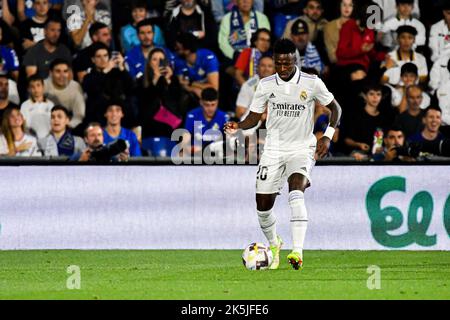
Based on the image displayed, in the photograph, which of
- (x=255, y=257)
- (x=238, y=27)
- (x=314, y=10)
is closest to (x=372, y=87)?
(x=314, y=10)

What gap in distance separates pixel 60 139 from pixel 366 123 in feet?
14.0

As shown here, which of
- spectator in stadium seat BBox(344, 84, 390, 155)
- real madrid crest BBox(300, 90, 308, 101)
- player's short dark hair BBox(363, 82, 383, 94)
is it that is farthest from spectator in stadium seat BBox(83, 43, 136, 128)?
real madrid crest BBox(300, 90, 308, 101)

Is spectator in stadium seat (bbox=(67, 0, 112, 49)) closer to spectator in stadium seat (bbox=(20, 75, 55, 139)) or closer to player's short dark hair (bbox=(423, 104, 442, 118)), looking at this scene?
spectator in stadium seat (bbox=(20, 75, 55, 139))

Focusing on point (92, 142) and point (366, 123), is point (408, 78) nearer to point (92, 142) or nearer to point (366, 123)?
point (366, 123)

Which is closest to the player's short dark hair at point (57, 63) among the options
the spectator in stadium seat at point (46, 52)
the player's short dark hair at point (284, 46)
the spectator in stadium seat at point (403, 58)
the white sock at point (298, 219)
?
the spectator in stadium seat at point (46, 52)

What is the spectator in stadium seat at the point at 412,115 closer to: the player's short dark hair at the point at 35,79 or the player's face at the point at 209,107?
the player's face at the point at 209,107

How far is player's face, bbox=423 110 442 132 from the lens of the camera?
669 inches

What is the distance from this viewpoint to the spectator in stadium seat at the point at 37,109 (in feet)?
56.5

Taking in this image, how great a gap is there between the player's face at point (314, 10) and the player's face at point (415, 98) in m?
1.90

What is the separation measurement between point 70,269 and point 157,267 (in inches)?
37.2

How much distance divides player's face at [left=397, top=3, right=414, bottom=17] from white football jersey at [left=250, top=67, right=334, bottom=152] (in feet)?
19.0

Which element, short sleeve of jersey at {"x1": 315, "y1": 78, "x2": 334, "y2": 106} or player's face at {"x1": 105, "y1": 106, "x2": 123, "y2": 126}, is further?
player's face at {"x1": 105, "y1": 106, "x2": 123, "y2": 126}
